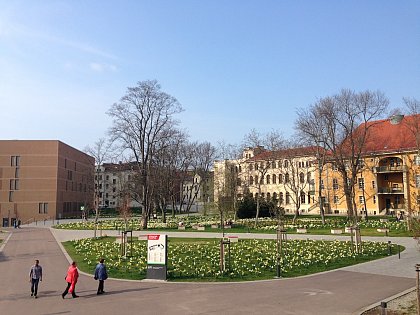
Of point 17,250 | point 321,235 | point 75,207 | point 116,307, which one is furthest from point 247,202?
point 75,207

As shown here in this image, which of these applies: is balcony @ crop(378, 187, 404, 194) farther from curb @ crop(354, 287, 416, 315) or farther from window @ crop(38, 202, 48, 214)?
window @ crop(38, 202, 48, 214)

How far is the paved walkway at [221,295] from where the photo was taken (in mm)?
12141

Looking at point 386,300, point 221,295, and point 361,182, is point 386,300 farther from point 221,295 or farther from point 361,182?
point 361,182

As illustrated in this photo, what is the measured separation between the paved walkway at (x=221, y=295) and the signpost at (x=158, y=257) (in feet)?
2.40

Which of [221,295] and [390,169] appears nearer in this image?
[221,295]

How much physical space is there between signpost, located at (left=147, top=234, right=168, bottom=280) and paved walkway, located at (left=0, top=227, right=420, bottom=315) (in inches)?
28.7

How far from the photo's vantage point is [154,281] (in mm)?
16719

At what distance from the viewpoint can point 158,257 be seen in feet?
56.0

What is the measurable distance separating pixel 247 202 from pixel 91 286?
42.2 meters

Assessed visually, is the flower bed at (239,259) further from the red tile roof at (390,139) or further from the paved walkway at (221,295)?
the red tile roof at (390,139)

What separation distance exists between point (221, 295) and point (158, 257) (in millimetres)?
4150

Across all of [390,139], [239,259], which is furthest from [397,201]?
[239,259]

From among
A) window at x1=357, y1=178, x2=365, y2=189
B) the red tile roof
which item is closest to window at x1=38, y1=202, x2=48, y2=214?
window at x1=357, y1=178, x2=365, y2=189

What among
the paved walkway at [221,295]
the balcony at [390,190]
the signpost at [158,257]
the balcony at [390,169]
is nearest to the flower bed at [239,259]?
the signpost at [158,257]
